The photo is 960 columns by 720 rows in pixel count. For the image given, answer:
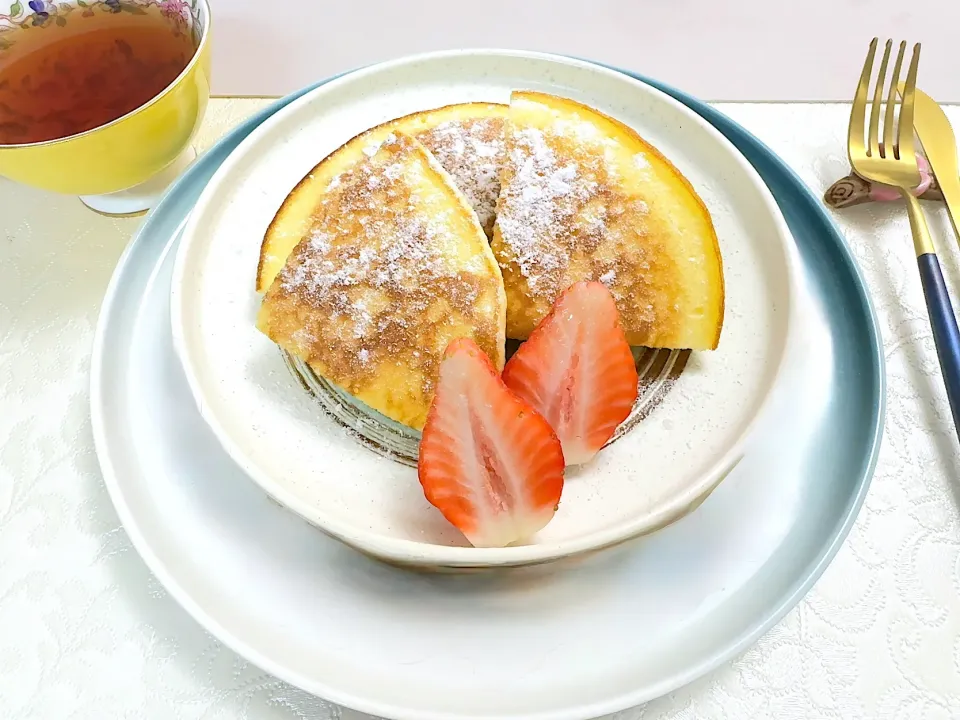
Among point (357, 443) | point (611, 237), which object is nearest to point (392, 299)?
point (357, 443)

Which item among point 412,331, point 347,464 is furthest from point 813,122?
point 347,464

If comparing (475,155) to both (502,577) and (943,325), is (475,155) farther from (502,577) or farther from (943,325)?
(943,325)

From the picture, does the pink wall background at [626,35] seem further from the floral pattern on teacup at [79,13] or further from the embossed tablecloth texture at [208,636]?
the embossed tablecloth texture at [208,636]

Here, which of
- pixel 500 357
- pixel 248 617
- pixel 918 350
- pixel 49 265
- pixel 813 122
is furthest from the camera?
pixel 813 122

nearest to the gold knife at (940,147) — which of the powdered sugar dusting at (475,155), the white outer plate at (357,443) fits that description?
the white outer plate at (357,443)

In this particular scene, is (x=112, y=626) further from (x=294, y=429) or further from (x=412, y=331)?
(x=412, y=331)

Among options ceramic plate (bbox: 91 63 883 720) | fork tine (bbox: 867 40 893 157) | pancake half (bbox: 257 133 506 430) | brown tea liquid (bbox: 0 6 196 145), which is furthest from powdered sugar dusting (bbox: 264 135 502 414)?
fork tine (bbox: 867 40 893 157)
